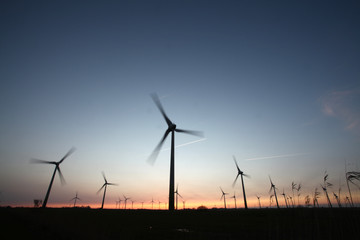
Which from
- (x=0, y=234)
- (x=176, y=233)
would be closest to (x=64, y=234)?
(x=0, y=234)

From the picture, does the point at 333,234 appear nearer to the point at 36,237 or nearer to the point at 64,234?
the point at 64,234

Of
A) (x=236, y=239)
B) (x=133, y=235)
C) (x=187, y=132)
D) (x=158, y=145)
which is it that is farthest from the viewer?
(x=187, y=132)

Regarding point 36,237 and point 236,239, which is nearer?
point 36,237

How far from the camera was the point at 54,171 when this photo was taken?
87.2 m

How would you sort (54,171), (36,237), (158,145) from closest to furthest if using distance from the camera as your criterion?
(36,237)
(158,145)
(54,171)

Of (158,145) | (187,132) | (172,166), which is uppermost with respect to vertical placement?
(187,132)

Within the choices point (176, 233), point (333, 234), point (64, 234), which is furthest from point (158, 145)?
point (333, 234)

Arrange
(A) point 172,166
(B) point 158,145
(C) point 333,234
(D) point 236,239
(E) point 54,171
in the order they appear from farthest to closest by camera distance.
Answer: (E) point 54,171 < (B) point 158,145 < (A) point 172,166 < (C) point 333,234 < (D) point 236,239

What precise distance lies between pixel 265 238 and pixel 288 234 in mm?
3702

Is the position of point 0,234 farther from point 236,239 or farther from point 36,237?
point 236,239

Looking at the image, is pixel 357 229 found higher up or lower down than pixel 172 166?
lower down

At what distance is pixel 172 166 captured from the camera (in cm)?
4125

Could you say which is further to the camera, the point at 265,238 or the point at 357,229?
the point at 357,229

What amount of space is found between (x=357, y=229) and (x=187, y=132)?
36207 mm
